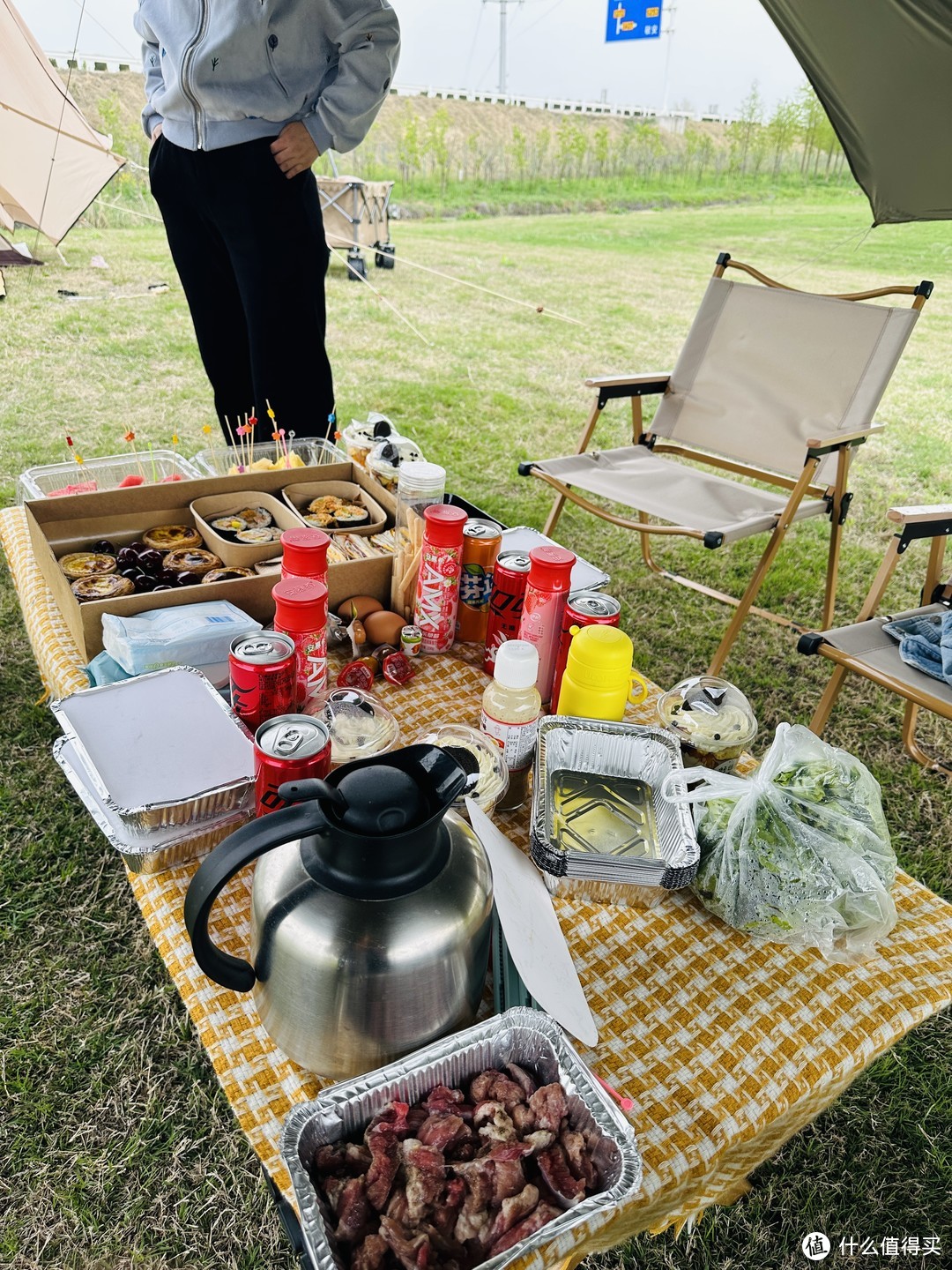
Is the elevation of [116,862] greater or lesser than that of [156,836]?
lesser

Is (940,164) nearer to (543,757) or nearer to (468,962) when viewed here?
(543,757)

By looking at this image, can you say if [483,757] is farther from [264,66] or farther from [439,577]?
[264,66]

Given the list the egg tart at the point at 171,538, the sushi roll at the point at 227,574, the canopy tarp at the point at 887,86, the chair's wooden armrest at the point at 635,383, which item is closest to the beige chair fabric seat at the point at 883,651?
the chair's wooden armrest at the point at 635,383

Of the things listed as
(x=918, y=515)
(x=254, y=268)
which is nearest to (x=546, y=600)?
(x=918, y=515)

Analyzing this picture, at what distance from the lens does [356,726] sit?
1211mm

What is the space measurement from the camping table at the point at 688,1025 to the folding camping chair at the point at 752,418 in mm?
1662

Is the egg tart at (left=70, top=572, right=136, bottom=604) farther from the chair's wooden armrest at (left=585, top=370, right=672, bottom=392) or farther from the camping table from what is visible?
the chair's wooden armrest at (left=585, top=370, right=672, bottom=392)

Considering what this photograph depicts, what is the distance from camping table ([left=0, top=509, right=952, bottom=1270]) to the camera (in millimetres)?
817

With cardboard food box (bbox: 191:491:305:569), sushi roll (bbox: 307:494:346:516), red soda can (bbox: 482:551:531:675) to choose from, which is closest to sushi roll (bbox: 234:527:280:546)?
cardboard food box (bbox: 191:491:305:569)

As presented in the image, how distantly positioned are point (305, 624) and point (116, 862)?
1.11 m

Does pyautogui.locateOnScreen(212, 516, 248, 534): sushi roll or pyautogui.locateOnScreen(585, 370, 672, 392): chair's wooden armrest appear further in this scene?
pyautogui.locateOnScreen(585, 370, 672, 392): chair's wooden armrest

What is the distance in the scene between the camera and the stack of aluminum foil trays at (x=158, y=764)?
3.33 feet

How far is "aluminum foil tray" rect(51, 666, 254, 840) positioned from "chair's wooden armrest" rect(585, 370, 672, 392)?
2081mm

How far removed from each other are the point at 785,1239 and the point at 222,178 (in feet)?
9.33
